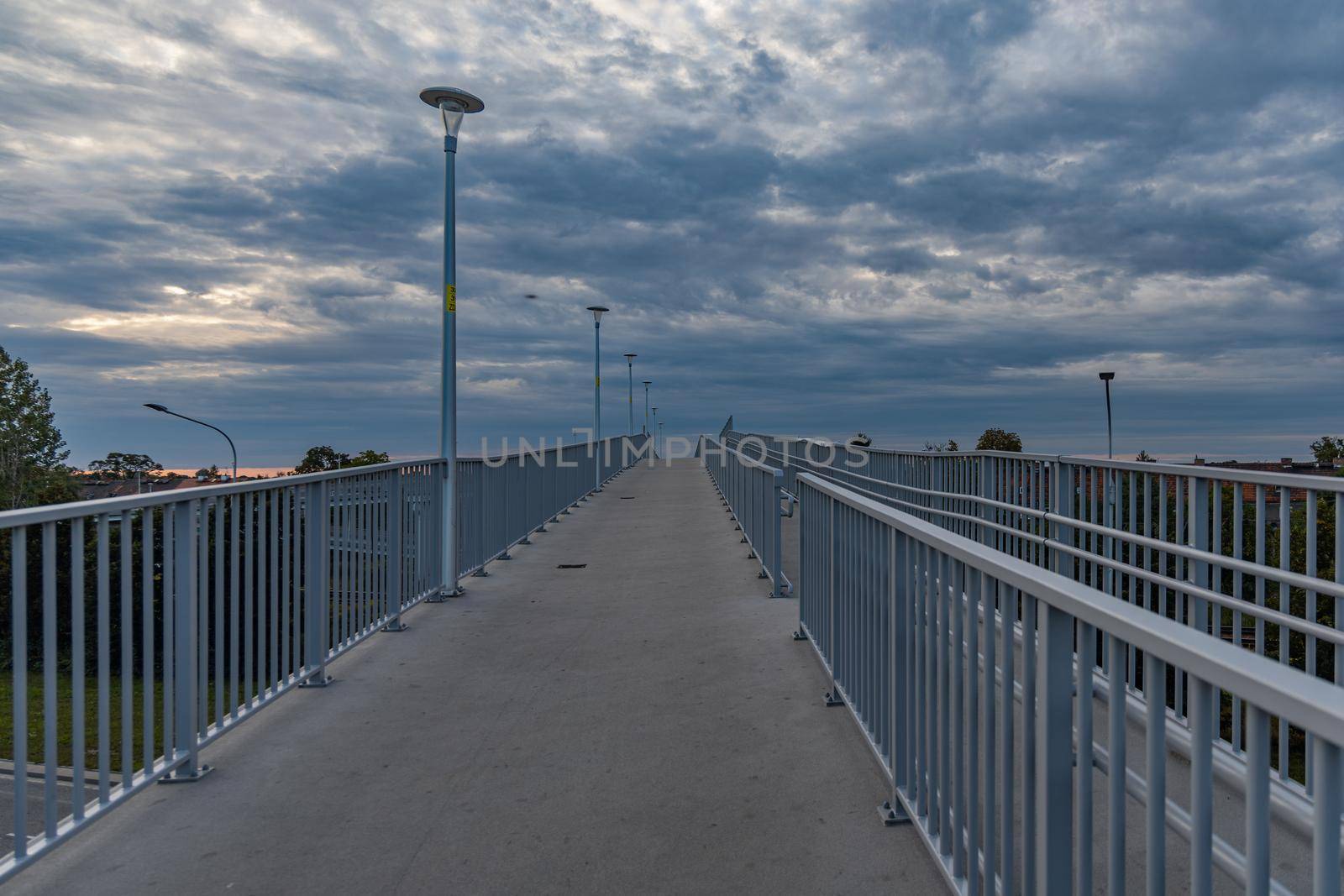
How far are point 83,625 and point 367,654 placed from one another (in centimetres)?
290

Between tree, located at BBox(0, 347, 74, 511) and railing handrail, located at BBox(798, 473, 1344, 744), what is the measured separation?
66.2m

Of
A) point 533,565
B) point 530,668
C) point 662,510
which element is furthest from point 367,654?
point 662,510

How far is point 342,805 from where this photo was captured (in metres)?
3.71

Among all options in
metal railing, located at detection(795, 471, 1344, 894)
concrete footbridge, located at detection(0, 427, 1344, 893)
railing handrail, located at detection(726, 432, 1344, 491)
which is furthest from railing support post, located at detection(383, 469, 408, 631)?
railing handrail, located at detection(726, 432, 1344, 491)

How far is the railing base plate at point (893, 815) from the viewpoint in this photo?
345 centimetres

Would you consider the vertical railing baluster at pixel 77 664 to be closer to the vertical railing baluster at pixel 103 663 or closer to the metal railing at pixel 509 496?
the vertical railing baluster at pixel 103 663

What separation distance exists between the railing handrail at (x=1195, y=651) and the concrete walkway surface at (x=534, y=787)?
1.51 meters

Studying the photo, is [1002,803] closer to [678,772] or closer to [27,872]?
[678,772]

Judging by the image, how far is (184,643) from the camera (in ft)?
12.9

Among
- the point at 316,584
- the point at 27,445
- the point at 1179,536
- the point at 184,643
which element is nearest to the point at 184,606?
the point at 184,643

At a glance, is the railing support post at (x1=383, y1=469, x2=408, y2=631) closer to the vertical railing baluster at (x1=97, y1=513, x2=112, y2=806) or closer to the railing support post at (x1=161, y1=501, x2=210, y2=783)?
the railing support post at (x1=161, y1=501, x2=210, y2=783)

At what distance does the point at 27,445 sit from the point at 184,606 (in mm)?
69366

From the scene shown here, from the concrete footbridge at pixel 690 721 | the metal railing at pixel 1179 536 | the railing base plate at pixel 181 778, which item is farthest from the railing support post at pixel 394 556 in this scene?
the metal railing at pixel 1179 536

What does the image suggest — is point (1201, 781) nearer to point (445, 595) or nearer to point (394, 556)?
point (394, 556)
